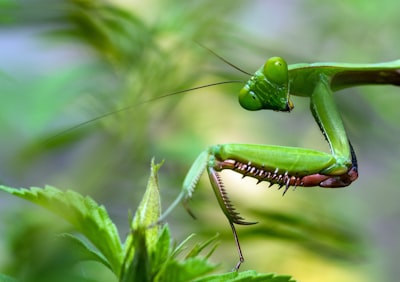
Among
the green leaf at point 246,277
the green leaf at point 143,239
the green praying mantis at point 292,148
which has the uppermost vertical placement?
the green praying mantis at point 292,148

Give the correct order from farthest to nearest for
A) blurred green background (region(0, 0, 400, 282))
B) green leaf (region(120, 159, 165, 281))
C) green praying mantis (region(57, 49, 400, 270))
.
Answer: blurred green background (region(0, 0, 400, 282)) < green praying mantis (region(57, 49, 400, 270)) < green leaf (region(120, 159, 165, 281))

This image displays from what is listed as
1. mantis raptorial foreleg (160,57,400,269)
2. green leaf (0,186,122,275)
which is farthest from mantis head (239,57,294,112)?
green leaf (0,186,122,275)

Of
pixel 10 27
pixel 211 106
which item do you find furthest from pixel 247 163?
pixel 211 106

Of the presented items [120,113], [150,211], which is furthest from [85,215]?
[120,113]

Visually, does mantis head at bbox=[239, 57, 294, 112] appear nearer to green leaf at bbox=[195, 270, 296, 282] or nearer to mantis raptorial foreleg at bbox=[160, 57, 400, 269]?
mantis raptorial foreleg at bbox=[160, 57, 400, 269]

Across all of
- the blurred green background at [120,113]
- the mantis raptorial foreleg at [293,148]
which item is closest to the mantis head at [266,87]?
the mantis raptorial foreleg at [293,148]

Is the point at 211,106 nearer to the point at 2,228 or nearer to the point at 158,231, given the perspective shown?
the point at 2,228

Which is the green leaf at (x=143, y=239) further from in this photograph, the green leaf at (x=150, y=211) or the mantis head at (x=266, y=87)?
the mantis head at (x=266, y=87)
